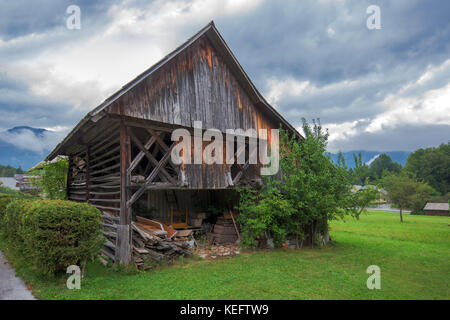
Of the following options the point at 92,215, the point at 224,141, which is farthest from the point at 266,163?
the point at 92,215

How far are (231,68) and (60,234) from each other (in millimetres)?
9061

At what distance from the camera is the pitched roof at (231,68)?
816cm

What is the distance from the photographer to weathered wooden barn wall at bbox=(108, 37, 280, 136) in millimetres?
9234

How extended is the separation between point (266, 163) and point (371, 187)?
15.5 feet

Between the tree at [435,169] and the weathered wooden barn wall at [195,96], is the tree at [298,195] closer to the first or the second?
the weathered wooden barn wall at [195,96]

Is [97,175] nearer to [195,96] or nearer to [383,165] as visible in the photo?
[195,96]

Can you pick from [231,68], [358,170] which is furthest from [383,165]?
[231,68]

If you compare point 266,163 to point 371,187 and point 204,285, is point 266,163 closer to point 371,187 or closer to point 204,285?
point 371,187

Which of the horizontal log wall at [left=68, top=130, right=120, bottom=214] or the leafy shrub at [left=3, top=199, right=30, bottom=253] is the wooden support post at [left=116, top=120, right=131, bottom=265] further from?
the leafy shrub at [left=3, top=199, right=30, bottom=253]

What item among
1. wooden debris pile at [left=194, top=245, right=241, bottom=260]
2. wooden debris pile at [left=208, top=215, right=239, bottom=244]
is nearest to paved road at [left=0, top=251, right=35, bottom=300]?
wooden debris pile at [left=194, top=245, right=241, bottom=260]

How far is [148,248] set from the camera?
9.64 m

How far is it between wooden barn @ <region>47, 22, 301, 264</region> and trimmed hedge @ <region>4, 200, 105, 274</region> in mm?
1413

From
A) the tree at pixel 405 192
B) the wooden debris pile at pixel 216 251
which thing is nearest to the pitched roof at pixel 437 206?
the tree at pixel 405 192

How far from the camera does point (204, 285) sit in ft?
23.5
